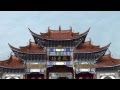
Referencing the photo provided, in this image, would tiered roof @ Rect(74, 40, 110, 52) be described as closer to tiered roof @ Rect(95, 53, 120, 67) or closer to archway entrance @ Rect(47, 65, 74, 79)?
tiered roof @ Rect(95, 53, 120, 67)

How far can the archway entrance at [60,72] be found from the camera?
70.7 ft

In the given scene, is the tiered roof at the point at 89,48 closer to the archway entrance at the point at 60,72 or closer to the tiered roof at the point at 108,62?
the tiered roof at the point at 108,62

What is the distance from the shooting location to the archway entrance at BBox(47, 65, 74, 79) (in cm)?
2156

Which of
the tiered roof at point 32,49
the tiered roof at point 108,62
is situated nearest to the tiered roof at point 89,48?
the tiered roof at point 108,62

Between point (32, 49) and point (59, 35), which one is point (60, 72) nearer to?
point (32, 49)

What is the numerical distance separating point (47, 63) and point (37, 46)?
159cm

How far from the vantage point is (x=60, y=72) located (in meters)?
21.7

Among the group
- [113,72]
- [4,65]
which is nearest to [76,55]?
[113,72]

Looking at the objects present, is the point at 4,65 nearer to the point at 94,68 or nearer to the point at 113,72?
the point at 94,68

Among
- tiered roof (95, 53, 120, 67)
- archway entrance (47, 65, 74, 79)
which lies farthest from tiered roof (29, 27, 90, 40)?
tiered roof (95, 53, 120, 67)

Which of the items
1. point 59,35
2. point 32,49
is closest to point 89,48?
point 59,35

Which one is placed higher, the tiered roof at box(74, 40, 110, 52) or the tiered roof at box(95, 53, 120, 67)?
the tiered roof at box(74, 40, 110, 52)
